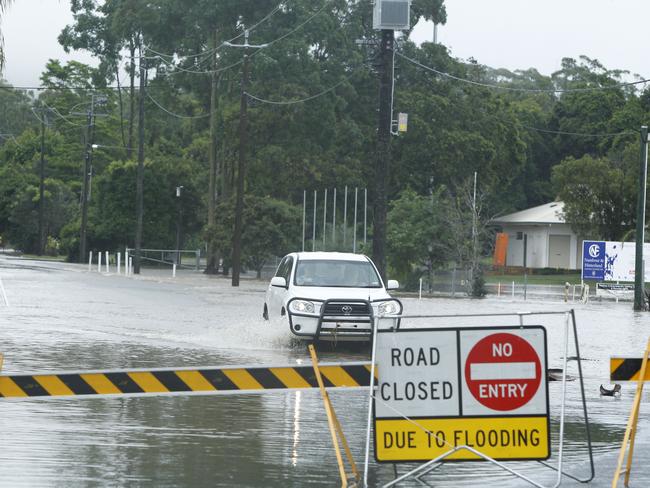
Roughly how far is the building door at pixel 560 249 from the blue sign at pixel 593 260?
86.3ft

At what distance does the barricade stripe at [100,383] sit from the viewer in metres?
8.05

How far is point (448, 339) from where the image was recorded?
873 cm

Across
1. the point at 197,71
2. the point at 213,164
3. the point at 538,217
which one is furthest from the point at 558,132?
the point at 213,164

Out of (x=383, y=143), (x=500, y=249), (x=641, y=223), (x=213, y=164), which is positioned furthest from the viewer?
(x=500, y=249)

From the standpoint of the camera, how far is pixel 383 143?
2933cm

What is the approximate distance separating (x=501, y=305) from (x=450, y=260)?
10.1 meters

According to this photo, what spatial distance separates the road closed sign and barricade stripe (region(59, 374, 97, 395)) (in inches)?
79.3

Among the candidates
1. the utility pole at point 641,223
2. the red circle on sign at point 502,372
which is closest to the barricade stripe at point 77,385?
the red circle on sign at point 502,372

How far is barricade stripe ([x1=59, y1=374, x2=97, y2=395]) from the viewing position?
26.5 feet

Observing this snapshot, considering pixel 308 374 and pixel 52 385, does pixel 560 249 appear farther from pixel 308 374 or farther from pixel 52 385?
pixel 52 385

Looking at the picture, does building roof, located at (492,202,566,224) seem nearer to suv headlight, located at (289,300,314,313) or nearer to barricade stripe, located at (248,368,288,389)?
suv headlight, located at (289,300,314,313)

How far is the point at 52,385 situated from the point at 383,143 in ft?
71.4

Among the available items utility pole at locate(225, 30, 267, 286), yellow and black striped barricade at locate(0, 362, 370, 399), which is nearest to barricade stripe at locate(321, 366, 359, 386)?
yellow and black striped barricade at locate(0, 362, 370, 399)

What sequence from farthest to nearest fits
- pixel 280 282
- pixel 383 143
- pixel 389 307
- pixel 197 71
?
pixel 197 71 → pixel 383 143 → pixel 280 282 → pixel 389 307
